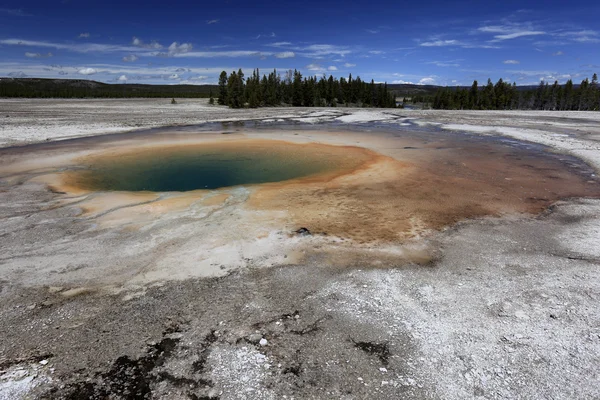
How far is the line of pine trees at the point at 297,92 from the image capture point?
57594 mm

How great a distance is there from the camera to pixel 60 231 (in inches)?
288

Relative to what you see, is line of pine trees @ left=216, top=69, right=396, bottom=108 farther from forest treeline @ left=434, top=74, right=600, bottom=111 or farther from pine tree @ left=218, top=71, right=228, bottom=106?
forest treeline @ left=434, top=74, right=600, bottom=111

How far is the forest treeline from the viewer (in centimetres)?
6638

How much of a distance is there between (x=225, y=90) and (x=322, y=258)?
198ft

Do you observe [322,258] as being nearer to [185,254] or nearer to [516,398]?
[185,254]

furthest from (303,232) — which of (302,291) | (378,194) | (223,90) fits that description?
(223,90)

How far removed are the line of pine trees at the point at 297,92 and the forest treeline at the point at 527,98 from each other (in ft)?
47.1

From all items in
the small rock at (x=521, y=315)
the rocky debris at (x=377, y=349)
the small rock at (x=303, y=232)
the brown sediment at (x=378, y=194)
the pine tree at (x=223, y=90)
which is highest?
the pine tree at (x=223, y=90)

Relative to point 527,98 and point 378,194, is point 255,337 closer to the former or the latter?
point 378,194

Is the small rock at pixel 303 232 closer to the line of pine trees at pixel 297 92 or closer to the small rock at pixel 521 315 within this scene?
the small rock at pixel 521 315

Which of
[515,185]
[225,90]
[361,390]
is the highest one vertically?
[225,90]

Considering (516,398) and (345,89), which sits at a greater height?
(345,89)

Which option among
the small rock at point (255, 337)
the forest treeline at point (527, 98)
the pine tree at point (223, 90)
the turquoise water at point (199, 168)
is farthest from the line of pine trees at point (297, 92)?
the small rock at point (255, 337)

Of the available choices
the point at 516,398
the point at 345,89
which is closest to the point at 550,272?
the point at 516,398
